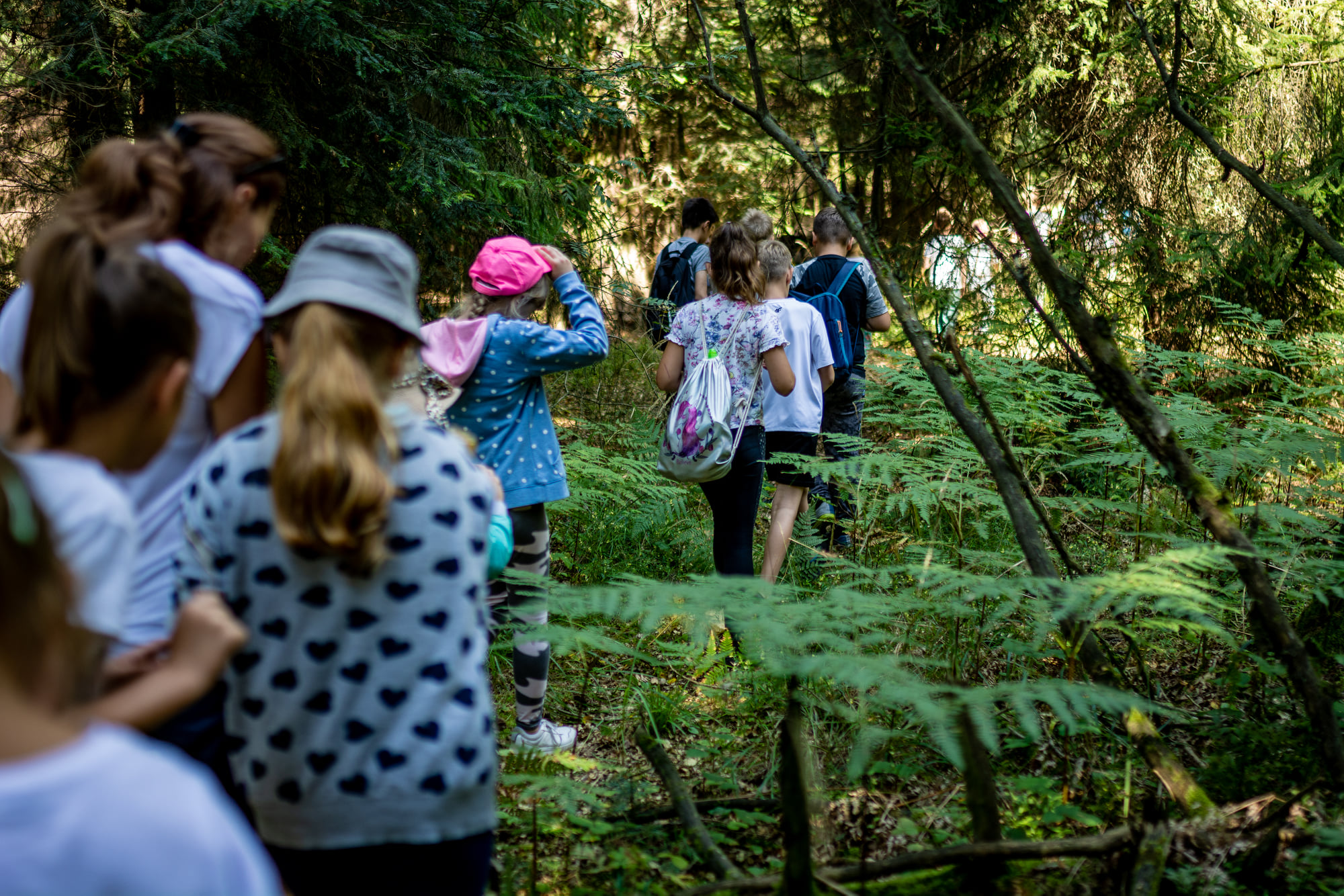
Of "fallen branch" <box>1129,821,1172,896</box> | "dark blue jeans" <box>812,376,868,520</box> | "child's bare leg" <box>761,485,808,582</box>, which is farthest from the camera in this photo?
"dark blue jeans" <box>812,376,868,520</box>

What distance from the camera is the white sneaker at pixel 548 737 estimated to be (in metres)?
3.77

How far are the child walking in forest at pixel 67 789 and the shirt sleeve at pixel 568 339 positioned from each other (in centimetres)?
267

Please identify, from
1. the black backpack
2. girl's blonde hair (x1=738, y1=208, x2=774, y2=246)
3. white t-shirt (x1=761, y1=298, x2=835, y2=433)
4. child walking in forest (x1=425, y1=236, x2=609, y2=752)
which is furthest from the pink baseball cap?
the black backpack

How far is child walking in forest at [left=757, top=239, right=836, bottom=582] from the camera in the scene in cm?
531

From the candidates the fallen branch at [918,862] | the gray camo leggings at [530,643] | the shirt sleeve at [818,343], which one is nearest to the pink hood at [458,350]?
the gray camo leggings at [530,643]

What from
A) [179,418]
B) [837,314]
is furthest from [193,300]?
[837,314]

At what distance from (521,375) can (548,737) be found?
1.52 m

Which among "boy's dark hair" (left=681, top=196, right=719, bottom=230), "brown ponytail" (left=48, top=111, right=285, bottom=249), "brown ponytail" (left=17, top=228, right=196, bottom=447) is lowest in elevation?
"brown ponytail" (left=17, top=228, right=196, bottom=447)

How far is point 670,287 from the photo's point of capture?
7.58 meters

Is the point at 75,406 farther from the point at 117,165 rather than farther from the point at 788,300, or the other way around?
the point at 788,300

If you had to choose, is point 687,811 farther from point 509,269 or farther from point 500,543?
point 509,269

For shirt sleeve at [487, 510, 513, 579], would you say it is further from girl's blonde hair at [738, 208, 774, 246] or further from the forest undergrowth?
girl's blonde hair at [738, 208, 774, 246]

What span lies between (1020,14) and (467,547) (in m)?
9.10

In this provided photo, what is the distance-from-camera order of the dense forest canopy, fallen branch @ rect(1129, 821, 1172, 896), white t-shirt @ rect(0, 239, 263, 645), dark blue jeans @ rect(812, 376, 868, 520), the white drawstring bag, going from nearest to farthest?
white t-shirt @ rect(0, 239, 263, 645), fallen branch @ rect(1129, 821, 1172, 896), the dense forest canopy, the white drawstring bag, dark blue jeans @ rect(812, 376, 868, 520)
